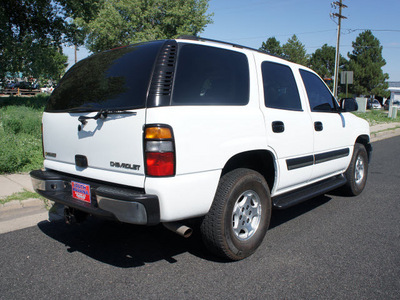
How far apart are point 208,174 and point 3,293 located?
179 centimetres

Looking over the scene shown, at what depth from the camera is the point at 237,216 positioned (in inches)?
128

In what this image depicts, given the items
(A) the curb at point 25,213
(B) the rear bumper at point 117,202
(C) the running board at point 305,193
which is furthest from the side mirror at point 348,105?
(A) the curb at point 25,213

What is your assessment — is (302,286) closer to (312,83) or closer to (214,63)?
(214,63)

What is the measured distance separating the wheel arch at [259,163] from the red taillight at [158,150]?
33.6 inches

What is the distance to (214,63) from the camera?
3.22 metres

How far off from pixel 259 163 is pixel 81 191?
1742mm

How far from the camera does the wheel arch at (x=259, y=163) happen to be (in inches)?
134

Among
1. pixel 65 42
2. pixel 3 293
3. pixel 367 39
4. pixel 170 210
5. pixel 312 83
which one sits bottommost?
A: pixel 3 293

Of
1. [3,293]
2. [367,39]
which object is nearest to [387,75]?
[367,39]

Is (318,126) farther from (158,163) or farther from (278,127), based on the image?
(158,163)

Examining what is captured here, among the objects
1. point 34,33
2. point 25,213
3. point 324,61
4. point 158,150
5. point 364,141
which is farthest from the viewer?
point 324,61

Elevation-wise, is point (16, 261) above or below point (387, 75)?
below

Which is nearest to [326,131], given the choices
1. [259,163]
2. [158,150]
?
[259,163]

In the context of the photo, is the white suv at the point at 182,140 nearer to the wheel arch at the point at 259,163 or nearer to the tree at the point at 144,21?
the wheel arch at the point at 259,163
